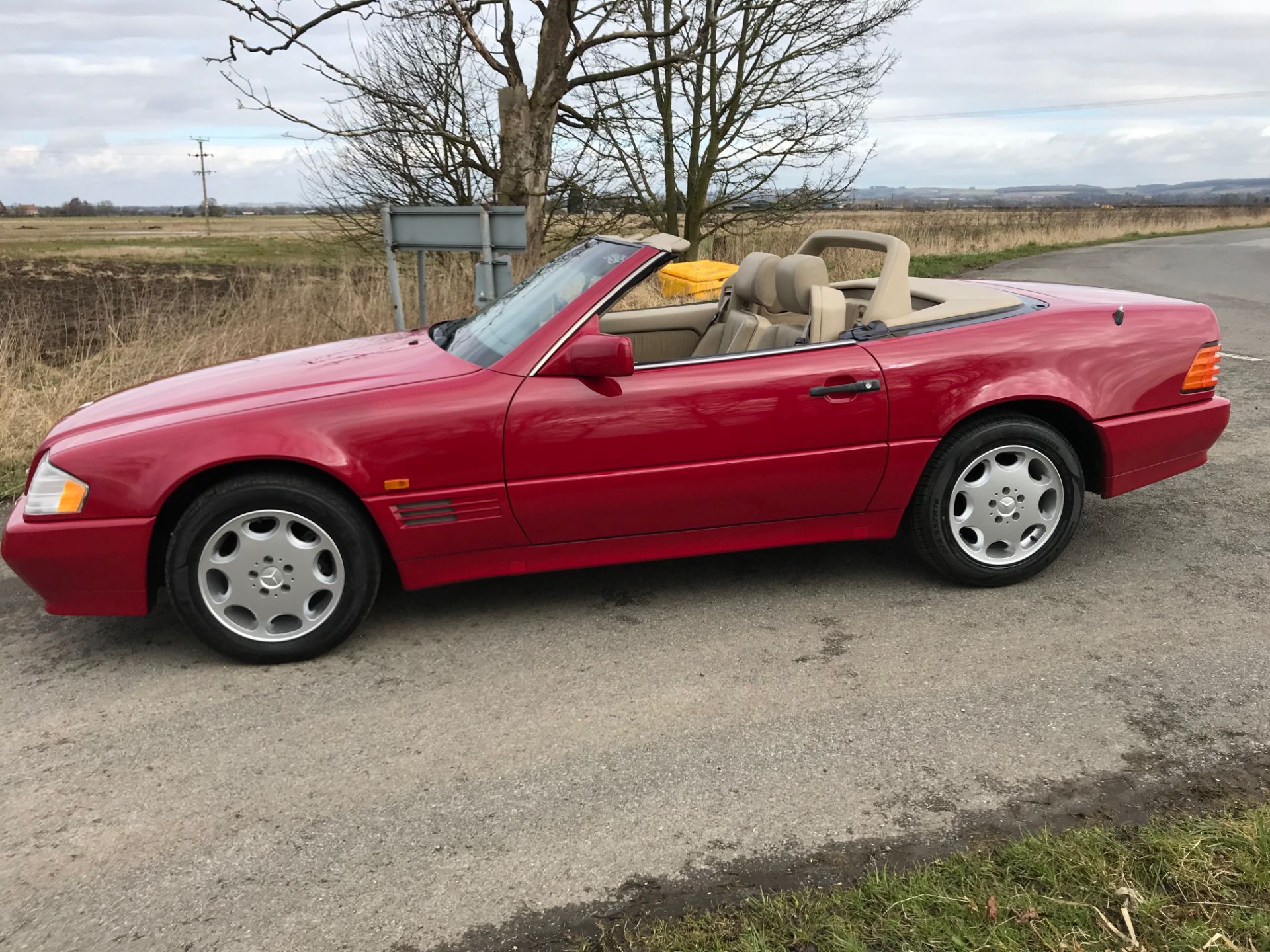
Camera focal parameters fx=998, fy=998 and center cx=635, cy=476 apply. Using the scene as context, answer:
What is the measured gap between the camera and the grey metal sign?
6785mm

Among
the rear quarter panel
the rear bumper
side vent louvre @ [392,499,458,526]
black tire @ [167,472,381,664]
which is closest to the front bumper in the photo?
black tire @ [167,472,381,664]

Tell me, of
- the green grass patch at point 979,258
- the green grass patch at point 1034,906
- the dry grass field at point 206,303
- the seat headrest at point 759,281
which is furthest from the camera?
the green grass patch at point 979,258

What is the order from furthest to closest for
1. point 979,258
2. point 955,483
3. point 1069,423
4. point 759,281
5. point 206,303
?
point 979,258
point 206,303
point 759,281
point 1069,423
point 955,483

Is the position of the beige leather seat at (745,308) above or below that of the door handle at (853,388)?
above

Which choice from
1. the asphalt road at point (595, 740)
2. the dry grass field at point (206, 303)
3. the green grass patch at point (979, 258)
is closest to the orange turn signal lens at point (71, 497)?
the asphalt road at point (595, 740)

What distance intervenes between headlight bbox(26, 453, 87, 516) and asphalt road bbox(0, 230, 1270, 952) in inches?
25.2

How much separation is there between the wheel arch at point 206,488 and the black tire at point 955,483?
2.15m

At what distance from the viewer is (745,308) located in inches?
187

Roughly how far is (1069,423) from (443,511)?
8.63 ft

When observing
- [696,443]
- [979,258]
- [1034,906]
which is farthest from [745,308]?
[979,258]

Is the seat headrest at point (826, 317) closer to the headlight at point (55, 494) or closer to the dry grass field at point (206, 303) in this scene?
the headlight at point (55, 494)

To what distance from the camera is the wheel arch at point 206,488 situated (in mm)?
3543

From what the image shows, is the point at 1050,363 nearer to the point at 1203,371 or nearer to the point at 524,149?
the point at 1203,371

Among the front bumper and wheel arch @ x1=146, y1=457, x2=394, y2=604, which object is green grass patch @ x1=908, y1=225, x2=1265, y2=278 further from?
the front bumper
